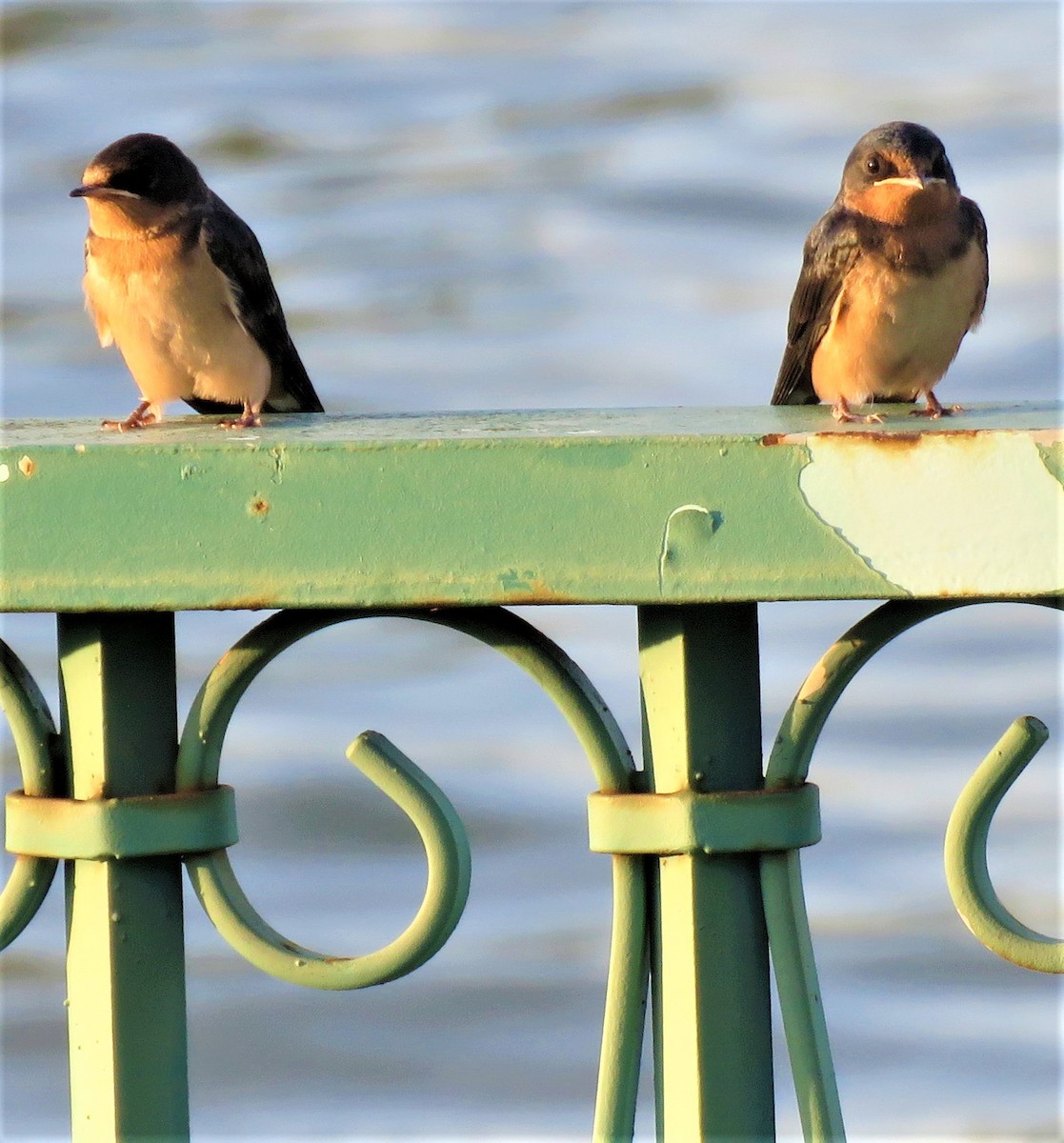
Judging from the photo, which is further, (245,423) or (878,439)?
(245,423)

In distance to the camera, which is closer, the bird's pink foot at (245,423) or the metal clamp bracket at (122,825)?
the metal clamp bracket at (122,825)

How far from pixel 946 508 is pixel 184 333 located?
264 cm

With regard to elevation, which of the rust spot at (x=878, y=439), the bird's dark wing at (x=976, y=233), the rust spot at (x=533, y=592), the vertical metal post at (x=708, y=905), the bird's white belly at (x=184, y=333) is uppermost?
the bird's dark wing at (x=976, y=233)

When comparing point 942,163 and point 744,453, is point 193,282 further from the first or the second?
point 744,453

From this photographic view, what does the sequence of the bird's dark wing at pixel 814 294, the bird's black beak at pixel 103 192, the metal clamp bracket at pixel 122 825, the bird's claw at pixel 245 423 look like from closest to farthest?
the metal clamp bracket at pixel 122 825 < the bird's claw at pixel 245 423 < the bird's black beak at pixel 103 192 < the bird's dark wing at pixel 814 294

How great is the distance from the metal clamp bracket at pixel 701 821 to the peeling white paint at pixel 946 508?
0.23 metres

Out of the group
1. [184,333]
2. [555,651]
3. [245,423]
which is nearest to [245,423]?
[245,423]

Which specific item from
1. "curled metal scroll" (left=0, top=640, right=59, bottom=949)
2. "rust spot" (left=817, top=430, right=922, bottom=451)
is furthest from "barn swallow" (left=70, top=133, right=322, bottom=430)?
"rust spot" (left=817, top=430, right=922, bottom=451)

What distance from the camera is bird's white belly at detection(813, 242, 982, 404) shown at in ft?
13.6

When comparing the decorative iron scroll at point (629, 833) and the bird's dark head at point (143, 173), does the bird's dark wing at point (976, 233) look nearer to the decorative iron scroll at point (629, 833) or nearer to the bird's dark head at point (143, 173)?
the bird's dark head at point (143, 173)

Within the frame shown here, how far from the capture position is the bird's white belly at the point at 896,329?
13.6 feet

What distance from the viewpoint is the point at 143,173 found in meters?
4.01

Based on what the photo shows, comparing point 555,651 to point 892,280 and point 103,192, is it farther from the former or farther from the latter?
point 892,280

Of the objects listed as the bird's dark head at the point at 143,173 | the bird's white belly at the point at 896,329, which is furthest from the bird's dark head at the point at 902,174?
the bird's dark head at the point at 143,173
